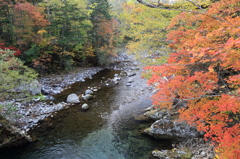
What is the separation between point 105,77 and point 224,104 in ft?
43.1

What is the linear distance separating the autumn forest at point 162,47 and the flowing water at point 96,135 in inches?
75.5

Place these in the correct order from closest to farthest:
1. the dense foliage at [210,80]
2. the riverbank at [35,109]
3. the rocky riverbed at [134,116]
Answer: the dense foliage at [210,80] → the rocky riverbed at [134,116] → the riverbank at [35,109]

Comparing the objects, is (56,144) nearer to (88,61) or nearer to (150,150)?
(150,150)

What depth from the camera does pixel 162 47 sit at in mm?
7898

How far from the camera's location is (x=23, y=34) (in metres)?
13.3

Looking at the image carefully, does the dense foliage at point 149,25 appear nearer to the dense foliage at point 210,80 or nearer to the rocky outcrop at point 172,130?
the dense foliage at point 210,80

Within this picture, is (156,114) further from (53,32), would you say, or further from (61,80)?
(53,32)

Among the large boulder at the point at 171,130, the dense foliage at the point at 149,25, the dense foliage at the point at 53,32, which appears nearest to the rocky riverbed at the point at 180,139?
the large boulder at the point at 171,130

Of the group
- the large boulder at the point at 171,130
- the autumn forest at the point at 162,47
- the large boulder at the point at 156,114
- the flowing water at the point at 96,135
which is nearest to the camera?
the autumn forest at the point at 162,47

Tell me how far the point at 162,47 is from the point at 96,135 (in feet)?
19.5

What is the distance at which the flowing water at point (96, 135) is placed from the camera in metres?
5.83

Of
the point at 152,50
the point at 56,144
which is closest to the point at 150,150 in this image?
the point at 56,144

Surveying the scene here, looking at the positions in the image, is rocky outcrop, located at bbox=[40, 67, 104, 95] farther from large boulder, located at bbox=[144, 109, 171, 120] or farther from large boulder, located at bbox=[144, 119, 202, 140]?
large boulder, located at bbox=[144, 119, 202, 140]

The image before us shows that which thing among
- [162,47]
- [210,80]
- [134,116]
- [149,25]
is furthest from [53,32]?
[210,80]
